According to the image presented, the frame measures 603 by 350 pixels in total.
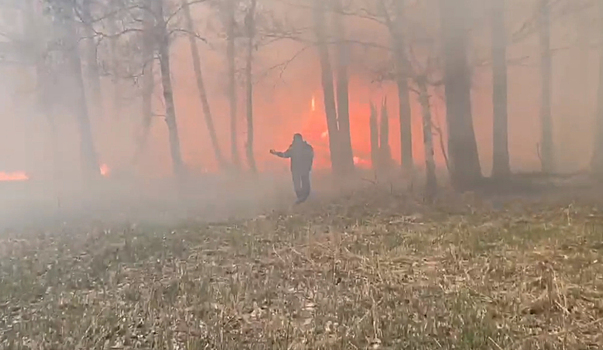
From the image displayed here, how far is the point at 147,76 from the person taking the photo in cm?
1192

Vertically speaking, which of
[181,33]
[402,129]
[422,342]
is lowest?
[422,342]

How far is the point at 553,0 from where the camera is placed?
8797 mm

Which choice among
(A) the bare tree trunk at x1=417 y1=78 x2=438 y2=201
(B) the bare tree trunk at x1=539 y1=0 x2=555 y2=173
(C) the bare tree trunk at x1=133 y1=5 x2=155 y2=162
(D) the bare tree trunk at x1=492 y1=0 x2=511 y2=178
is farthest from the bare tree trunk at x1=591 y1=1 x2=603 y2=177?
(C) the bare tree trunk at x1=133 y1=5 x2=155 y2=162

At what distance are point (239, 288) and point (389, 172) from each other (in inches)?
290

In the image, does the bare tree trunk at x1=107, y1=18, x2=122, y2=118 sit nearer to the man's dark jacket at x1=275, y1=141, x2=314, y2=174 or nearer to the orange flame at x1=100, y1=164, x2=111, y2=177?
the orange flame at x1=100, y1=164, x2=111, y2=177

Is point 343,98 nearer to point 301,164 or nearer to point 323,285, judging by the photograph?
point 301,164

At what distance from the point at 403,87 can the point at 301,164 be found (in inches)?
103

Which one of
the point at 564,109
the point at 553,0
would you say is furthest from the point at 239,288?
Answer: the point at 564,109

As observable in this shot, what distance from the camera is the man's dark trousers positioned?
851 centimetres

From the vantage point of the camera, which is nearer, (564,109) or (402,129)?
(402,129)

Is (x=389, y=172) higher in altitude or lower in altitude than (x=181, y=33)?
lower

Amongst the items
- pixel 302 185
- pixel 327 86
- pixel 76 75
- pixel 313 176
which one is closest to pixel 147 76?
pixel 76 75

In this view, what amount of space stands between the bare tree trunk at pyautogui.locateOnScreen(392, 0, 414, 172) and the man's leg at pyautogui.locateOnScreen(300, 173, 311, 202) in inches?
89.9

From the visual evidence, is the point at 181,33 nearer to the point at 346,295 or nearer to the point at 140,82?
the point at 140,82
